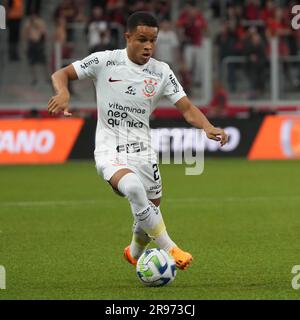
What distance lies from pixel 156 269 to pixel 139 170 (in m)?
0.96

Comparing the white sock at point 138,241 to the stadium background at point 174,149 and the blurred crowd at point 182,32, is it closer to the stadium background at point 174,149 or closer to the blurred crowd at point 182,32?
the stadium background at point 174,149

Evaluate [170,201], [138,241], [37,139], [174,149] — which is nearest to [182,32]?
[174,149]

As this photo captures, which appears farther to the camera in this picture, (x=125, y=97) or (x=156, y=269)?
(x=125, y=97)

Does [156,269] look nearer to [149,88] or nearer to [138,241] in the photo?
[138,241]

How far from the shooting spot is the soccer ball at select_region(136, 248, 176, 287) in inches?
337

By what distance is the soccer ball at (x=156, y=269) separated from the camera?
28.1ft

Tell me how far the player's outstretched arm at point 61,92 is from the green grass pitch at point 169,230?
1457 millimetres

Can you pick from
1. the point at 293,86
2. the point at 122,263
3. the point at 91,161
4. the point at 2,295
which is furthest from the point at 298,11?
the point at 2,295

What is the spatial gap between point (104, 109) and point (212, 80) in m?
15.9

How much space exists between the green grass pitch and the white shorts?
31.9 inches

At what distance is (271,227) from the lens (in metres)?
12.8

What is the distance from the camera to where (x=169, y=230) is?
41.7 feet
